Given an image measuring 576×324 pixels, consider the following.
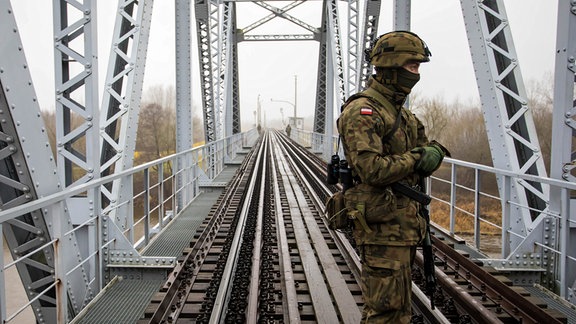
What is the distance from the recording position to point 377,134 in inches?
111

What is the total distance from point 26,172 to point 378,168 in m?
2.75

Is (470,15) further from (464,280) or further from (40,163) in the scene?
(40,163)

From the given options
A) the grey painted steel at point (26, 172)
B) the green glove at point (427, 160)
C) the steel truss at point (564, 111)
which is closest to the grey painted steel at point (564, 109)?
the steel truss at point (564, 111)

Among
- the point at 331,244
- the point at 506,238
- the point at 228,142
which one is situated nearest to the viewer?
the point at 506,238

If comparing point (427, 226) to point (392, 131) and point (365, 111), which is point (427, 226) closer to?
point (392, 131)

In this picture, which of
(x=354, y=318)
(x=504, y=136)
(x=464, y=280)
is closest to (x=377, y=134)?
(x=354, y=318)

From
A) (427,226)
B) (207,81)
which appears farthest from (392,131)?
(207,81)

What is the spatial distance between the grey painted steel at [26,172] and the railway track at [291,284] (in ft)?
3.18

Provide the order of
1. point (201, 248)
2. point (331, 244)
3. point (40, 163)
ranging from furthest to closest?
point (331, 244) → point (201, 248) → point (40, 163)

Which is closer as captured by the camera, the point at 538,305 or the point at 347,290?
the point at 538,305

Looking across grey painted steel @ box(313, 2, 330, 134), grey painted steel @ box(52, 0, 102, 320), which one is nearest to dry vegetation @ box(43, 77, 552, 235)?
grey painted steel @ box(313, 2, 330, 134)

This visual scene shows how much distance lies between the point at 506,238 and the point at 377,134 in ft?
12.5

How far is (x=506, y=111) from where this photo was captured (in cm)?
616

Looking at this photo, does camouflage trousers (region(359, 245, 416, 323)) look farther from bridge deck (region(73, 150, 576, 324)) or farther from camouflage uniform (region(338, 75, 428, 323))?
bridge deck (region(73, 150, 576, 324))
